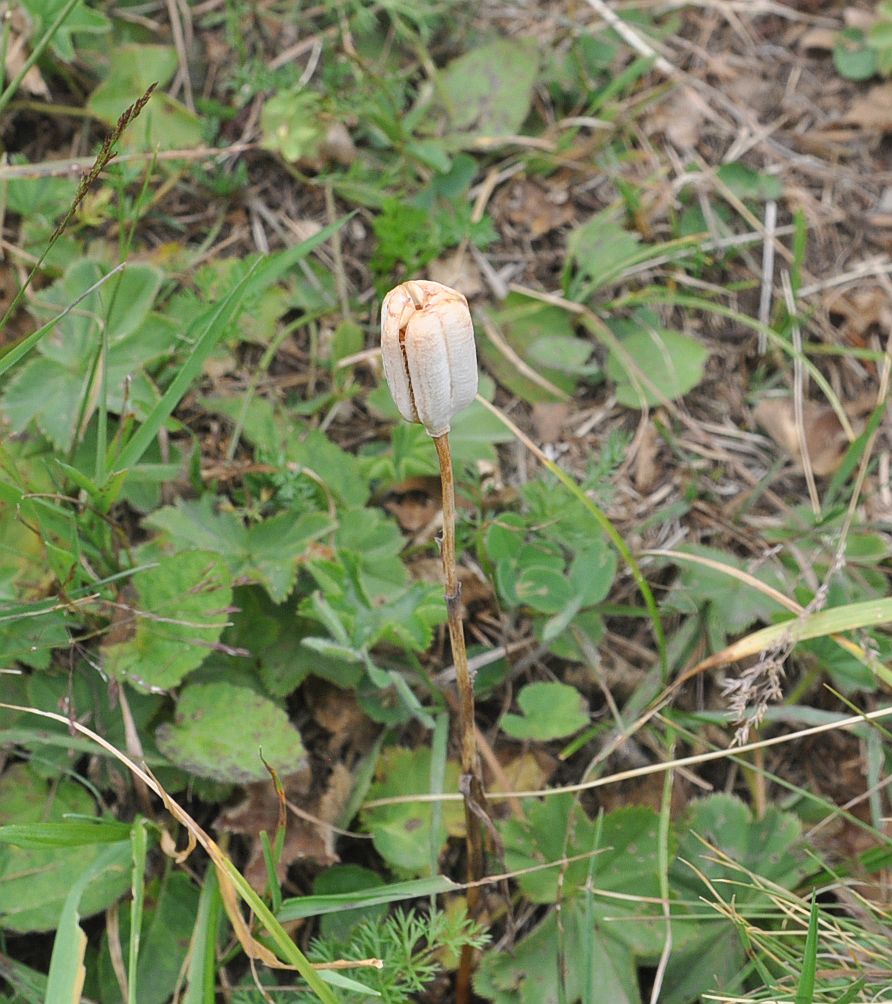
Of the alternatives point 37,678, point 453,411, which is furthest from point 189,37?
point 453,411

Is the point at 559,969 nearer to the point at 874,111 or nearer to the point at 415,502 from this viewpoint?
the point at 415,502

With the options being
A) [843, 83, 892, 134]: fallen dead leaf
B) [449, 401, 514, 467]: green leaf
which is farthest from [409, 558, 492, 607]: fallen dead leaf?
[843, 83, 892, 134]: fallen dead leaf

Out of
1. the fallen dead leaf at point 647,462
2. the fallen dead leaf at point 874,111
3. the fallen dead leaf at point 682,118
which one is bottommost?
the fallen dead leaf at point 647,462

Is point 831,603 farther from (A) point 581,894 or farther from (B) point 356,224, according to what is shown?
(B) point 356,224

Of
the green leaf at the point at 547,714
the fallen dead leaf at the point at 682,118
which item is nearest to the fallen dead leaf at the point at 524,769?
Result: the green leaf at the point at 547,714

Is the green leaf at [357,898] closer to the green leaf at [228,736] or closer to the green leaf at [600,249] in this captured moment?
the green leaf at [228,736]

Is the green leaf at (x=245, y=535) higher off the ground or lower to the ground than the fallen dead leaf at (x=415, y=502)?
higher
